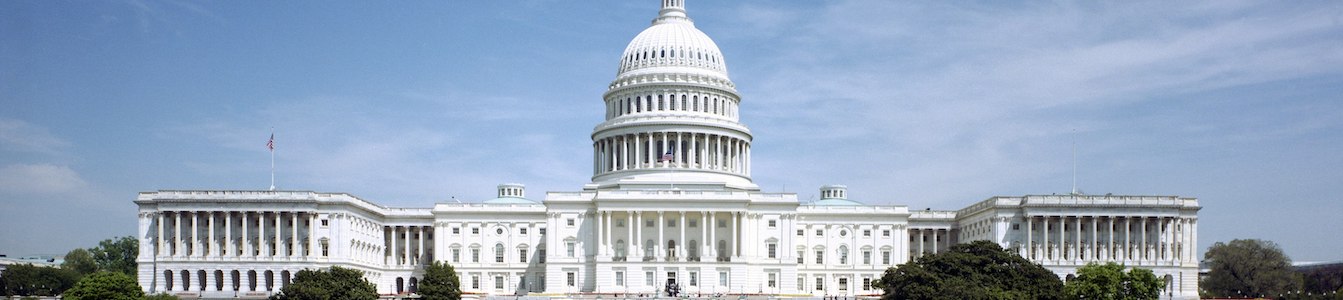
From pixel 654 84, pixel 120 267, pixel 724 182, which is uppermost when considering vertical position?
pixel 654 84

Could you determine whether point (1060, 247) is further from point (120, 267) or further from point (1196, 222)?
point (120, 267)

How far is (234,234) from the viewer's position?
13238 centimetres

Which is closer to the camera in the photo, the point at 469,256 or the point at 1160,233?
the point at 1160,233

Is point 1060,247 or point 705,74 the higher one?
point 705,74

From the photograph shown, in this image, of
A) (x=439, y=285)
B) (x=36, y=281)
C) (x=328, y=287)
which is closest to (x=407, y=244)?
(x=36, y=281)

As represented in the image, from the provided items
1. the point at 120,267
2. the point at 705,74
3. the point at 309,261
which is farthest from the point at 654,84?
the point at 120,267

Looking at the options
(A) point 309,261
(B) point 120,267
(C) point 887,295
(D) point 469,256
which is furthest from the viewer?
(B) point 120,267

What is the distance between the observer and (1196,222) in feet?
449

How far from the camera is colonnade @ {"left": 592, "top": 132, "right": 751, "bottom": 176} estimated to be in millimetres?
150750

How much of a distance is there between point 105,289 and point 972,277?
197 feet

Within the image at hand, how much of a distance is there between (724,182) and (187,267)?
173 ft

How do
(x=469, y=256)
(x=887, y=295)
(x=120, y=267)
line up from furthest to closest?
(x=120, y=267), (x=469, y=256), (x=887, y=295)

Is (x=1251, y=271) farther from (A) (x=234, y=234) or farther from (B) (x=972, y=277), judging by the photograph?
(A) (x=234, y=234)

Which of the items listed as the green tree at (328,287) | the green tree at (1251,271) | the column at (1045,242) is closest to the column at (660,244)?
the column at (1045,242)
